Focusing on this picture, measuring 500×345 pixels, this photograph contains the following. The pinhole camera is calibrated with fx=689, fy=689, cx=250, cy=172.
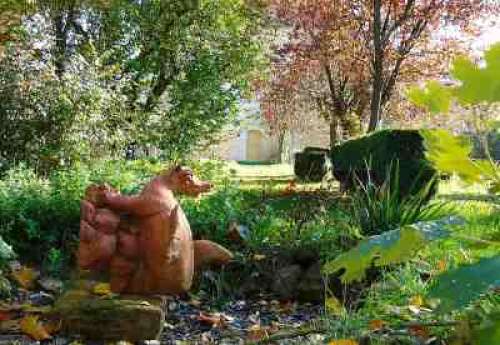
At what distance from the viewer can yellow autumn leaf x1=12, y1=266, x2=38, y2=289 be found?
421cm

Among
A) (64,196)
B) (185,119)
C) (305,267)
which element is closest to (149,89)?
(185,119)

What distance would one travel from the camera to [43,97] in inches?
342

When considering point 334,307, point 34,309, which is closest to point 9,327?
point 34,309

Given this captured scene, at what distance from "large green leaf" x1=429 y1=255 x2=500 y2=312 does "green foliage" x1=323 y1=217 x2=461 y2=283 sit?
0.17 meters

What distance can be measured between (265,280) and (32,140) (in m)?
5.21

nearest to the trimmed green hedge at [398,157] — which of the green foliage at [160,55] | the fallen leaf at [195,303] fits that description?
the green foliage at [160,55]

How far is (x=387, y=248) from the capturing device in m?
1.09

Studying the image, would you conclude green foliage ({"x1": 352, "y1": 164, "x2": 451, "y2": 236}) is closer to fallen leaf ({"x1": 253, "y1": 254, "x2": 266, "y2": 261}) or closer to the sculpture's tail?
fallen leaf ({"x1": 253, "y1": 254, "x2": 266, "y2": 261})

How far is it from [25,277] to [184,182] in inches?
49.3

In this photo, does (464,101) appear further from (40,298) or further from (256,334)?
(40,298)

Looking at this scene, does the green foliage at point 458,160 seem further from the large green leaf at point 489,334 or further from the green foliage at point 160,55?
the green foliage at point 160,55

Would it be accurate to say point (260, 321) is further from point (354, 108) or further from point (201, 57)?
point (354, 108)

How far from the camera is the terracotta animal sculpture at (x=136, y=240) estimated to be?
3.52 metres

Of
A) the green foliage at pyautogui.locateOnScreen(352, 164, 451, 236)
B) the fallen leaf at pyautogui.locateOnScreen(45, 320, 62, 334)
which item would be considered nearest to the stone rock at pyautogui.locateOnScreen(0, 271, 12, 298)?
the fallen leaf at pyautogui.locateOnScreen(45, 320, 62, 334)
